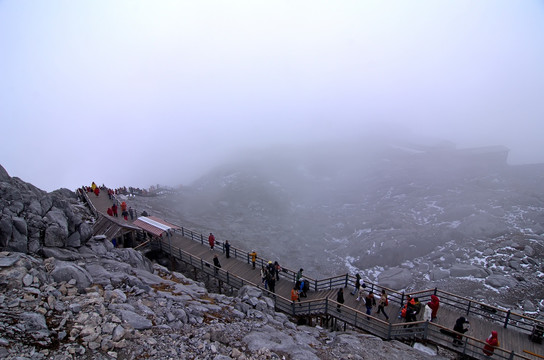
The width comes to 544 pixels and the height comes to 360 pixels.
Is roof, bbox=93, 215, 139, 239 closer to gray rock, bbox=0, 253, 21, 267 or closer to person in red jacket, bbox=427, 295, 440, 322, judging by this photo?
gray rock, bbox=0, 253, 21, 267

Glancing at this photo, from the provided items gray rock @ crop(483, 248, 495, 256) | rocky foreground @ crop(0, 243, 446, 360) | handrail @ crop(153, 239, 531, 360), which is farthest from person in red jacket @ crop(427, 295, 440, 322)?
gray rock @ crop(483, 248, 495, 256)

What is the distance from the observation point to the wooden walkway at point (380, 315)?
40.1 feet

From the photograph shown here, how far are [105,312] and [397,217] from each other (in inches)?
1360

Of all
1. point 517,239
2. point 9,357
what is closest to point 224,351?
point 9,357

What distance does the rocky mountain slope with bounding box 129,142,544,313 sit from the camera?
963 inches

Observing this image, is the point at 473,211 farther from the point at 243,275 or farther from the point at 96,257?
the point at 96,257

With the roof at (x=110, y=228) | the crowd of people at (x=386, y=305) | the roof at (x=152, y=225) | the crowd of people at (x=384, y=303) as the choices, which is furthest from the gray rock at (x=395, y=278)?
the roof at (x=110, y=228)

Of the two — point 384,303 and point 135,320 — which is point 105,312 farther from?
point 384,303

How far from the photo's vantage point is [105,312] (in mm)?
9641

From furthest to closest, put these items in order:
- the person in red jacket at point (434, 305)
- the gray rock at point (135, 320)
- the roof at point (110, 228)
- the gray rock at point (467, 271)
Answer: the gray rock at point (467, 271)
the roof at point (110, 228)
the person in red jacket at point (434, 305)
the gray rock at point (135, 320)

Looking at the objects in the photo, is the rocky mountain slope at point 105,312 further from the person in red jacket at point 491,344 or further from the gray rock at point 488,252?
the gray rock at point 488,252

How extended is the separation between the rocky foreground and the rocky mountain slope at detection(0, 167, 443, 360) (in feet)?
0.11

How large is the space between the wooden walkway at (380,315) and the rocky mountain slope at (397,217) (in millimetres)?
7755

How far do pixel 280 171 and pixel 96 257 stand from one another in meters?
47.6
